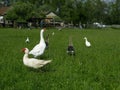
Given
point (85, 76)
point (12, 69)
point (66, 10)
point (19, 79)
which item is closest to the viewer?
point (19, 79)

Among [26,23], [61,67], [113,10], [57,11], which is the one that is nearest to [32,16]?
[26,23]

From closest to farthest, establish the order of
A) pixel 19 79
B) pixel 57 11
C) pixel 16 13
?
1. pixel 19 79
2. pixel 16 13
3. pixel 57 11

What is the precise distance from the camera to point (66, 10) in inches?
4451

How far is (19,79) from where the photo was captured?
10281mm

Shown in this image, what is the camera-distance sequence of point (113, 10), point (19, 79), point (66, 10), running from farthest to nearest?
1. point (113, 10)
2. point (66, 10)
3. point (19, 79)

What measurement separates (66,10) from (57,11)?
9762 mm

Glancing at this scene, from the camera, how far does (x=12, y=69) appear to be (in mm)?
12125

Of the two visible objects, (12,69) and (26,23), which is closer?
(12,69)

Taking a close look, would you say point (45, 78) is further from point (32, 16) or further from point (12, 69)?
point (32, 16)

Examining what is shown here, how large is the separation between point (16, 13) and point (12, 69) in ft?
271

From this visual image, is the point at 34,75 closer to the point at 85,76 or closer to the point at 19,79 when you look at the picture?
the point at 19,79

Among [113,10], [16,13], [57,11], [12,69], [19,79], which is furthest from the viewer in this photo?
[113,10]

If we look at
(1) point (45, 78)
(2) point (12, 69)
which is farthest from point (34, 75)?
(2) point (12, 69)

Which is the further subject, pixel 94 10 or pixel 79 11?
pixel 94 10
